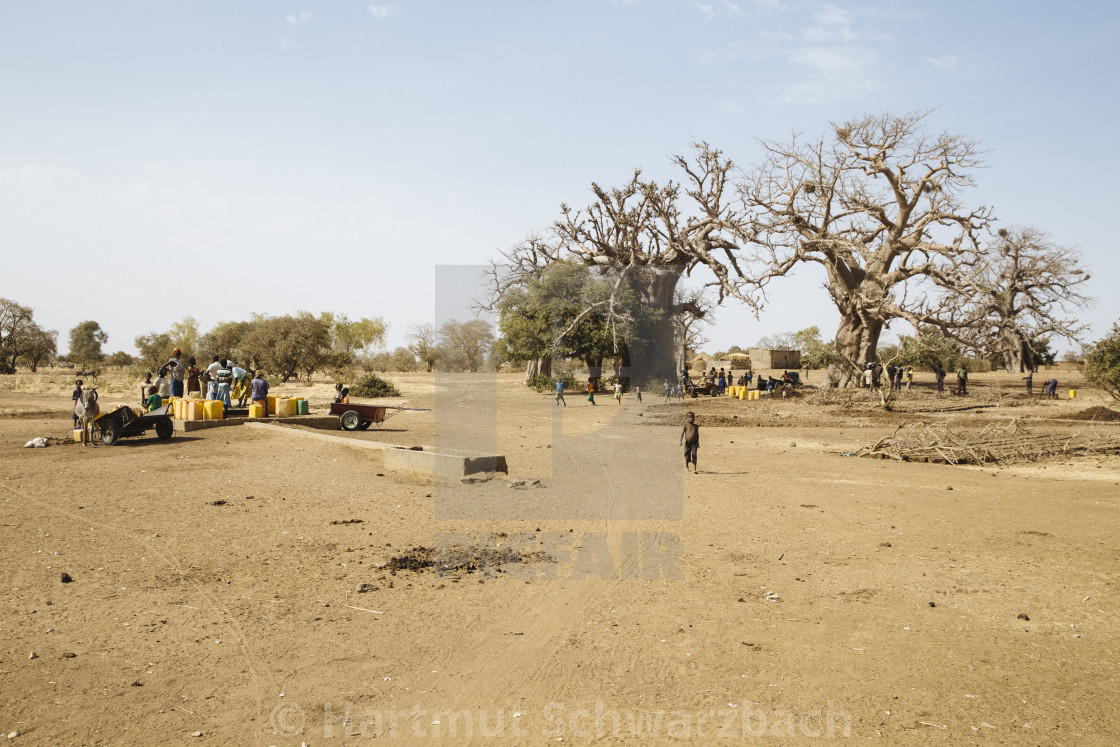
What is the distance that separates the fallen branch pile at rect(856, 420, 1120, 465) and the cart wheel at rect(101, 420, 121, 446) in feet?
54.5

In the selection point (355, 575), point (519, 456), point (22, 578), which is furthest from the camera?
point (519, 456)

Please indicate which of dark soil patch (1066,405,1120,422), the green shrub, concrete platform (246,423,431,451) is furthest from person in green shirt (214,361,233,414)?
dark soil patch (1066,405,1120,422)

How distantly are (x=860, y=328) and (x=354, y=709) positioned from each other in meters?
37.7

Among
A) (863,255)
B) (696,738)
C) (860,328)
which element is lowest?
(696,738)

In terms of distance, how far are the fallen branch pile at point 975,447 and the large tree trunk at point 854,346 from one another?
20.2 meters

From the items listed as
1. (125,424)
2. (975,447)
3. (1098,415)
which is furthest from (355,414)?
(1098,415)

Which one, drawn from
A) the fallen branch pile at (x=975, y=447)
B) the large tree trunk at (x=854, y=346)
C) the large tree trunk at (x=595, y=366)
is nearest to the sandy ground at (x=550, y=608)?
the fallen branch pile at (x=975, y=447)

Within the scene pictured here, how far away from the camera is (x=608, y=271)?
42.9 m

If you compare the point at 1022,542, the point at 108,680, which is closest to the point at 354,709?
the point at 108,680

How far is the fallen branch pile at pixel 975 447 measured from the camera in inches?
606

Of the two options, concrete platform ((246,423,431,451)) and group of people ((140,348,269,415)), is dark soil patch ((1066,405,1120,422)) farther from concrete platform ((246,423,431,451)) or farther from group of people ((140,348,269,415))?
group of people ((140,348,269,415))

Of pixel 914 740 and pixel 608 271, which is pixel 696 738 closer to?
pixel 914 740

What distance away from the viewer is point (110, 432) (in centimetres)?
1481

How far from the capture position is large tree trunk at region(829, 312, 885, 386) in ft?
122
